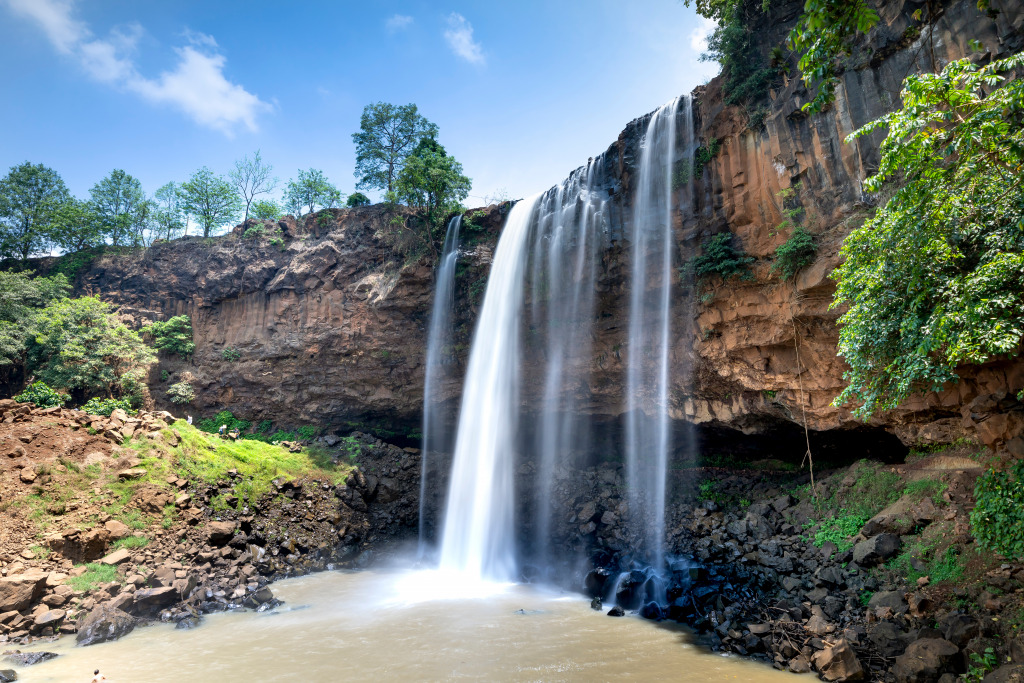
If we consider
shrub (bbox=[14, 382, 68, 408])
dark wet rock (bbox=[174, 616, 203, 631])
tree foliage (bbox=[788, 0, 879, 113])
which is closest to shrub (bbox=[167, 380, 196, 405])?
shrub (bbox=[14, 382, 68, 408])

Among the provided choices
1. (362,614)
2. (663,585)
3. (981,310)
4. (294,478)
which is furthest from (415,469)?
(981,310)

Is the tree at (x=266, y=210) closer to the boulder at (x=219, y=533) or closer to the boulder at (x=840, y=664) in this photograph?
the boulder at (x=219, y=533)

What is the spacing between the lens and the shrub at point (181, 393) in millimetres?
24969

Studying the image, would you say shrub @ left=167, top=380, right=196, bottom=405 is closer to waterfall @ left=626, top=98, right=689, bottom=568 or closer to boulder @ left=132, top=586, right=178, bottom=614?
boulder @ left=132, top=586, right=178, bottom=614

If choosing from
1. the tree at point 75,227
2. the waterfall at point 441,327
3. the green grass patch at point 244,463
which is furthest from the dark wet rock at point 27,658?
the tree at point 75,227

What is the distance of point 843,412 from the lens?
13219 mm

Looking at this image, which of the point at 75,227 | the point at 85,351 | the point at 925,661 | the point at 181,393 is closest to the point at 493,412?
the point at 925,661

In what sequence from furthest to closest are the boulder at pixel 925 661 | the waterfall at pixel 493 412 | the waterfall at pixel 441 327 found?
the waterfall at pixel 441 327 → the waterfall at pixel 493 412 → the boulder at pixel 925 661

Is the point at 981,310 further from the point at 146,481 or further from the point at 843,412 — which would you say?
the point at 146,481

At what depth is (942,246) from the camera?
24.9 feet

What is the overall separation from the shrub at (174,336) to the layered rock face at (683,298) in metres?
0.68

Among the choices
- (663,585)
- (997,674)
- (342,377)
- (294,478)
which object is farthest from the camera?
(342,377)

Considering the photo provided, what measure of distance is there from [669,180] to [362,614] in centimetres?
1569

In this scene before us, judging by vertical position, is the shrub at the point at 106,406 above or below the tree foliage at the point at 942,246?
below
